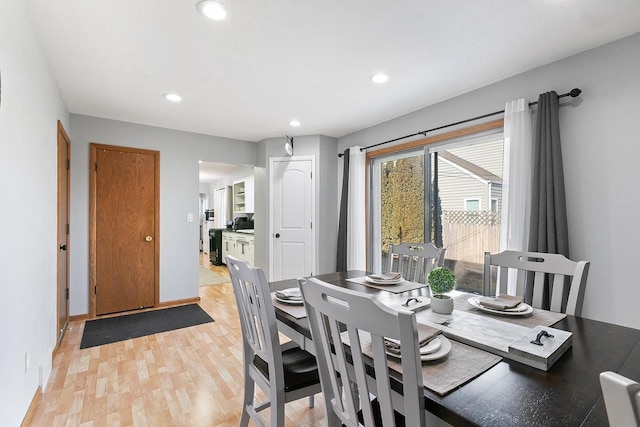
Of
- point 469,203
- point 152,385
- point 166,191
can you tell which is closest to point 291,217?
point 166,191

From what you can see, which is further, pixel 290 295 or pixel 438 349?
pixel 290 295

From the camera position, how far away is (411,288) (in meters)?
1.85

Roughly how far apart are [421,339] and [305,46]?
197 cm

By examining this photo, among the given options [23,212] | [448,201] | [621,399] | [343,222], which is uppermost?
[448,201]

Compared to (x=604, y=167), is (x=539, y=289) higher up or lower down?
lower down

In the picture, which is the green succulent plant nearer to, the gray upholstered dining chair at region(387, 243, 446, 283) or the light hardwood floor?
the gray upholstered dining chair at region(387, 243, 446, 283)

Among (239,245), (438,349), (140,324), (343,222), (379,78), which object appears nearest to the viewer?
(438,349)

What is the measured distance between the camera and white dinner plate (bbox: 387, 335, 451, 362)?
0.95m

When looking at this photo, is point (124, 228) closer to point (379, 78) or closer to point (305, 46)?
point (305, 46)

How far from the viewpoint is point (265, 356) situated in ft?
4.70

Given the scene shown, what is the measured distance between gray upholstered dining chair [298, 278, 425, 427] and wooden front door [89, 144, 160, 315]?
3.62 metres

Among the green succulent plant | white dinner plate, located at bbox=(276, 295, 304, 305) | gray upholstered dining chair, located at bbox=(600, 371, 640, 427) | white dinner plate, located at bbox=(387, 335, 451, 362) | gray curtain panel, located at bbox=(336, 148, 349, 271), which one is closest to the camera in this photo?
gray upholstered dining chair, located at bbox=(600, 371, 640, 427)

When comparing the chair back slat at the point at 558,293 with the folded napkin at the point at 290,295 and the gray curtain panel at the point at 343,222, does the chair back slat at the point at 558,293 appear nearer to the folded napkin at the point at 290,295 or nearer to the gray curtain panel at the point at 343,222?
the folded napkin at the point at 290,295

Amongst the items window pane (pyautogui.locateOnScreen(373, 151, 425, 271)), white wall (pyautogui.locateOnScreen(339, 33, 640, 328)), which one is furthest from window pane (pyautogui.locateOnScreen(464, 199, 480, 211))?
white wall (pyautogui.locateOnScreen(339, 33, 640, 328))
